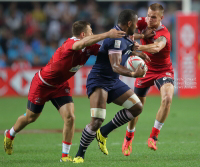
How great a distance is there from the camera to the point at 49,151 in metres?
7.35

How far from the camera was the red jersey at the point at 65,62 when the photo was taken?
629 cm

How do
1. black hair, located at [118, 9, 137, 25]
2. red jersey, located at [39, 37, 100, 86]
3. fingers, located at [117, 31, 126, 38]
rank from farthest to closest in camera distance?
red jersey, located at [39, 37, 100, 86] → black hair, located at [118, 9, 137, 25] → fingers, located at [117, 31, 126, 38]

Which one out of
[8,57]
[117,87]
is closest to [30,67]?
[8,57]

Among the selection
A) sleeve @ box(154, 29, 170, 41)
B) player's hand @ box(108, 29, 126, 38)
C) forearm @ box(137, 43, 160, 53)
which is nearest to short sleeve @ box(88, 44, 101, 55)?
player's hand @ box(108, 29, 126, 38)

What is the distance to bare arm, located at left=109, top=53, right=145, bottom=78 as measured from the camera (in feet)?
18.8

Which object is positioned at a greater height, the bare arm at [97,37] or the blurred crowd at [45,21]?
the bare arm at [97,37]

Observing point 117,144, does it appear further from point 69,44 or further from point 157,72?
point 69,44

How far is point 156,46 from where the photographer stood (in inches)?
284

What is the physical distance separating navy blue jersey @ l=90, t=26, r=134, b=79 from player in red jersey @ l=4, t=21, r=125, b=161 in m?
0.13

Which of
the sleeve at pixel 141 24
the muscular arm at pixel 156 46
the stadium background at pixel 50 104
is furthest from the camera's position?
the sleeve at pixel 141 24

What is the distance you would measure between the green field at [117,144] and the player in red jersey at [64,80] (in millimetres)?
524

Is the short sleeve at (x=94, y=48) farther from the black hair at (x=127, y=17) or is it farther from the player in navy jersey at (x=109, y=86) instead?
the black hair at (x=127, y=17)

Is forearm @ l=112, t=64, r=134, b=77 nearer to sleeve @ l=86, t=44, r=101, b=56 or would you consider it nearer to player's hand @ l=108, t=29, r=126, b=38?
player's hand @ l=108, t=29, r=126, b=38

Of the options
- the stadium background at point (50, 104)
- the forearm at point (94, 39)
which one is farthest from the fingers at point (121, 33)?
the stadium background at point (50, 104)
